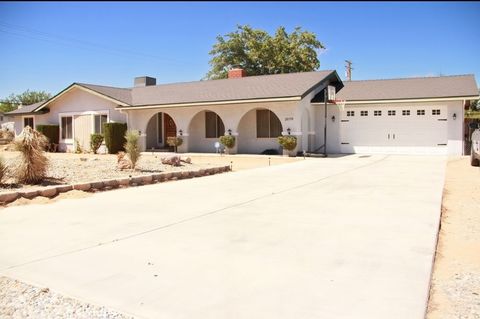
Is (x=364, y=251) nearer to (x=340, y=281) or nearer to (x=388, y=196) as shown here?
(x=340, y=281)

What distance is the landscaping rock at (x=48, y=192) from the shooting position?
862cm

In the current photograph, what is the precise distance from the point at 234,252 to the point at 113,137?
2091 centimetres

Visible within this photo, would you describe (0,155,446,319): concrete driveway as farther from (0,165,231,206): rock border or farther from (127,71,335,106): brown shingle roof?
(127,71,335,106): brown shingle roof

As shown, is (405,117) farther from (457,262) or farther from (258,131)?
(457,262)

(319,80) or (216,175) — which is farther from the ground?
(319,80)

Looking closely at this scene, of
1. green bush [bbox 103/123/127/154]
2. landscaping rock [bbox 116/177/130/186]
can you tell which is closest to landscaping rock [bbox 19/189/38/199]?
landscaping rock [bbox 116/177/130/186]

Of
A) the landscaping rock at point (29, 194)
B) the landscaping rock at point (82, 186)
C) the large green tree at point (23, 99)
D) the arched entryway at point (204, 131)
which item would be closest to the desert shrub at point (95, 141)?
the arched entryway at point (204, 131)

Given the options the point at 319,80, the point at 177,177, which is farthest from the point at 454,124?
the point at 177,177

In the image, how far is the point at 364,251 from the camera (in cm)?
495

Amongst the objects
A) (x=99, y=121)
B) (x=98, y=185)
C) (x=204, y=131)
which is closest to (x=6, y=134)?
(x=99, y=121)

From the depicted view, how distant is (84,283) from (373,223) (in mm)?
4219

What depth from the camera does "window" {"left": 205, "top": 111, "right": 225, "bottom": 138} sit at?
82.4 feet

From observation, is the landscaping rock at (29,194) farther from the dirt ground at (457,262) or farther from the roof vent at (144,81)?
the roof vent at (144,81)

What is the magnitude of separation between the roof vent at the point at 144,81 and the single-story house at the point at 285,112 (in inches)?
140
